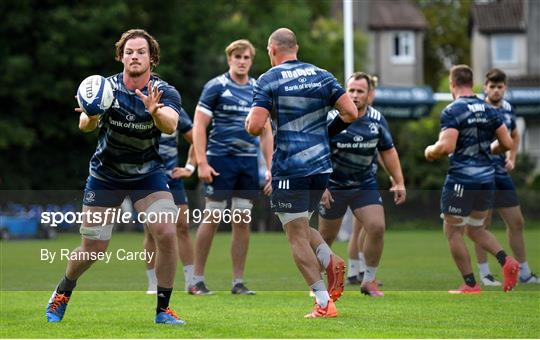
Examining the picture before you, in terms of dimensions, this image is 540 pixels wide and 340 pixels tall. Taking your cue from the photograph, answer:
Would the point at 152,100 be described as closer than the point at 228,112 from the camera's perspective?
Yes

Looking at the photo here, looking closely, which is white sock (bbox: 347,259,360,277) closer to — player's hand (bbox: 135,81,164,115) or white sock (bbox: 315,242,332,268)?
white sock (bbox: 315,242,332,268)

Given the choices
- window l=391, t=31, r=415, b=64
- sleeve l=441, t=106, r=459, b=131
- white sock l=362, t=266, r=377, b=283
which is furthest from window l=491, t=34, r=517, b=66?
white sock l=362, t=266, r=377, b=283

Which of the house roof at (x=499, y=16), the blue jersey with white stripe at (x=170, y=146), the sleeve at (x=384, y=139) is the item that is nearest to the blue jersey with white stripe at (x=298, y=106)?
the sleeve at (x=384, y=139)

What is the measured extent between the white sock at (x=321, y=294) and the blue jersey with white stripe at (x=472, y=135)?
3.16 metres

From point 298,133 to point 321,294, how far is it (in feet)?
4.21

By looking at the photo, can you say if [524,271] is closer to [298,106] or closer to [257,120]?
[298,106]

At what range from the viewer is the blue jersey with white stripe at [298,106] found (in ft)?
29.5

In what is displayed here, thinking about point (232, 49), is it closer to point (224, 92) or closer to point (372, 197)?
point (224, 92)

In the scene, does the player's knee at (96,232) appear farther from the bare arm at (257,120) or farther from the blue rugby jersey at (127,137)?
the bare arm at (257,120)

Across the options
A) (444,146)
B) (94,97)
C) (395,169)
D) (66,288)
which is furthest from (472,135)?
(94,97)

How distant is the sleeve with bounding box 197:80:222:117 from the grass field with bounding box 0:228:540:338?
1.65 m

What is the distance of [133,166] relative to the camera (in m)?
8.63

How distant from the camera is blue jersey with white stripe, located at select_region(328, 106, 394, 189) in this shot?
37.7 ft

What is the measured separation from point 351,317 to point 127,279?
5.12 meters
